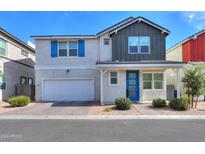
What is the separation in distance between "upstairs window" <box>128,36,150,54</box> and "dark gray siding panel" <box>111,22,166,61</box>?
0.25 meters

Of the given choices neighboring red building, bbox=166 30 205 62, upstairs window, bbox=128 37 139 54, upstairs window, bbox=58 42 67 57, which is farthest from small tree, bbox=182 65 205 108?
upstairs window, bbox=58 42 67 57

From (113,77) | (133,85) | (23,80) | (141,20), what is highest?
(141,20)

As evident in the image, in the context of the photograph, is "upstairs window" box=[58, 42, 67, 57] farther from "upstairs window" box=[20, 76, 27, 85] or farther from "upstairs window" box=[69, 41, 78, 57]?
"upstairs window" box=[20, 76, 27, 85]

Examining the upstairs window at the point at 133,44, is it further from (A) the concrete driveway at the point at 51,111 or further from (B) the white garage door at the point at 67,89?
(A) the concrete driveway at the point at 51,111

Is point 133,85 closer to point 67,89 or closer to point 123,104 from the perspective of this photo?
point 123,104

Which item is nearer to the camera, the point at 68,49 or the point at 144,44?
the point at 144,44

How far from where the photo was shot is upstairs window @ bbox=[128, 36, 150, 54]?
22.3 metres

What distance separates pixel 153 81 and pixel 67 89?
24.2 ft

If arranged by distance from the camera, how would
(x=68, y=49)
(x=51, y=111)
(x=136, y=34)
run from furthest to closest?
(x=68, y=49)
(x=136, y=34)
(x=51, y=111)

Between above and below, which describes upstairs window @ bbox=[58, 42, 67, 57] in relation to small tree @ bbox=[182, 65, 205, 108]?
above

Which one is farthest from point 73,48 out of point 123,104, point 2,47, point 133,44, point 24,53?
point 24,53

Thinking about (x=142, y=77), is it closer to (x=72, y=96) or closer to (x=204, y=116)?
(x=72, y=96)

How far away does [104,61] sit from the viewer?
2227cm
